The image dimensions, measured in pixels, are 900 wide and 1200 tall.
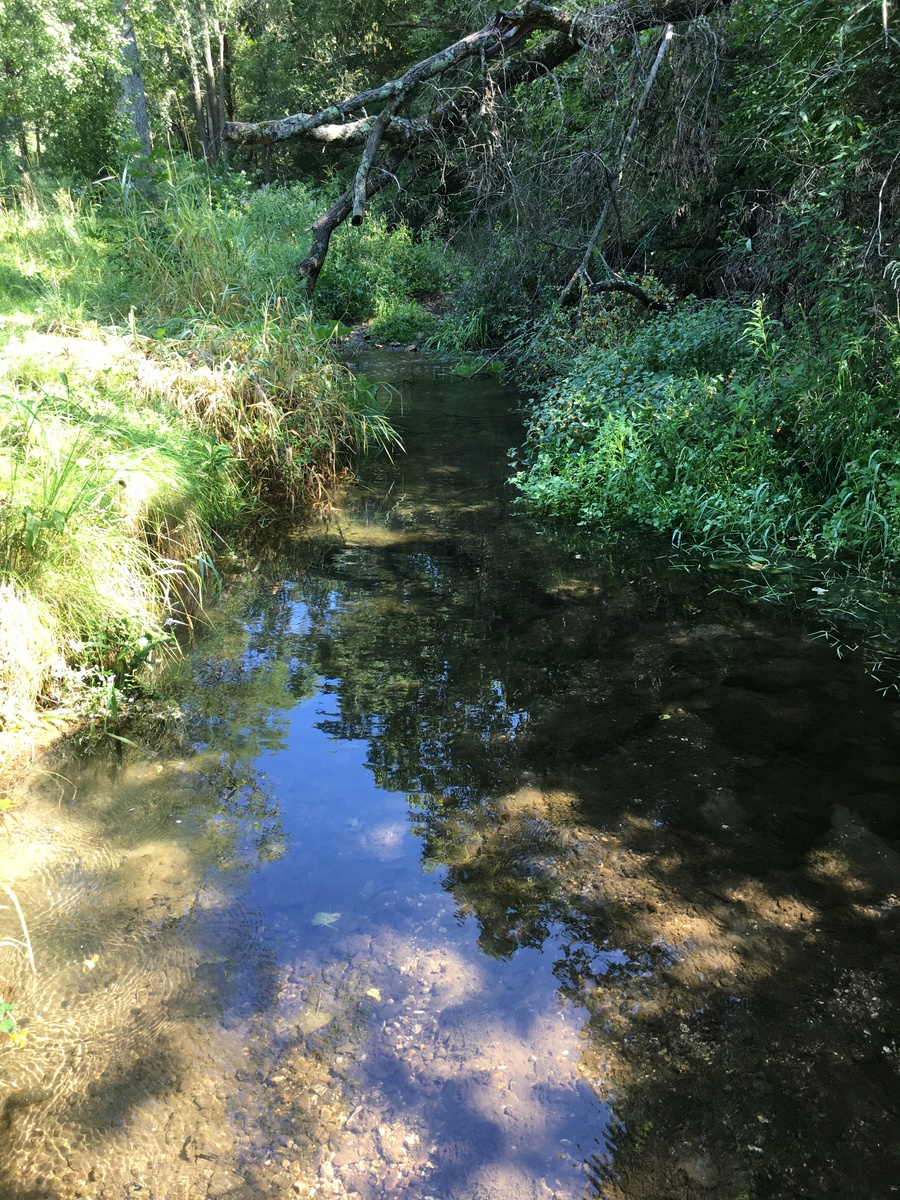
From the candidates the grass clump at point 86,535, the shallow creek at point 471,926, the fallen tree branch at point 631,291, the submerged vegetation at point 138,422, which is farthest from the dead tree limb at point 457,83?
the shallow creek at point 471,926

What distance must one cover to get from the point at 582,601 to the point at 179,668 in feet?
7.53

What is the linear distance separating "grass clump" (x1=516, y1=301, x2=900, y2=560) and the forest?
23 millimetres

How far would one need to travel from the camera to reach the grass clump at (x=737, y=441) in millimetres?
5176

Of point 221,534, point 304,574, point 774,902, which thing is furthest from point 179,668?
point 774,902

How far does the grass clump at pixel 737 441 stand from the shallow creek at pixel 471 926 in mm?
1311

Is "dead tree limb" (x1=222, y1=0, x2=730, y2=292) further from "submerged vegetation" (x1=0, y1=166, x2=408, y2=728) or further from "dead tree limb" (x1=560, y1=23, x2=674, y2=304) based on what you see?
"submerged vegetation" (x1=0, y1=166, x2=408, y2=728)

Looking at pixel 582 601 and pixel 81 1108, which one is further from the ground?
pixel 81 1108

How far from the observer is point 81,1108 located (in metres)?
2.02

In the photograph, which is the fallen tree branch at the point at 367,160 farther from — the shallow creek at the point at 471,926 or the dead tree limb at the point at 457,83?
the shallow creek at the point at 471,926

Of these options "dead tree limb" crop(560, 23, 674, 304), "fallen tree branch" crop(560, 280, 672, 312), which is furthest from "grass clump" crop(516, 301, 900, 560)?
"dead tree limb" crop(560, 23, 674, 304)

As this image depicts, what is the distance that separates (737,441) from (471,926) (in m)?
4.25

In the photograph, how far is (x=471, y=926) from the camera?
260 centimetres

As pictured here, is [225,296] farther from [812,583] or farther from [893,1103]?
[893,1103]

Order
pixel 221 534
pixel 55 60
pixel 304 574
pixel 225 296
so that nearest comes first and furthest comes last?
pixel 304 574
pixel 221 534
pixel 225 296
pixel 55 60
